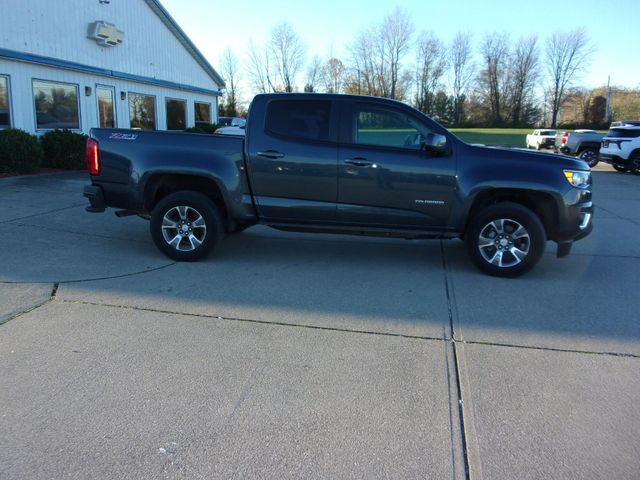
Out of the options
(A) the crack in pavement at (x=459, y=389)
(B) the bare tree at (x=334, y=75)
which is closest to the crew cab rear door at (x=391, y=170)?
(A) the crack in pavement at (x=459, y=389)

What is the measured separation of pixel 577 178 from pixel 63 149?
1404 cm

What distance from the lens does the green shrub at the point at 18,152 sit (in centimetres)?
1282

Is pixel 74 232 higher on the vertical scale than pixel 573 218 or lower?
lower

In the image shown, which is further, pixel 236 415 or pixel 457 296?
pixel 457 296

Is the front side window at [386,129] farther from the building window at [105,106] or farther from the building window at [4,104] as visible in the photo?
the building window at [105,106]

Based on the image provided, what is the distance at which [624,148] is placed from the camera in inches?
783

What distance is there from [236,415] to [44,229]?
19.3 feet

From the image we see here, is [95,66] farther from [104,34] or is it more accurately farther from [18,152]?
[18,152]

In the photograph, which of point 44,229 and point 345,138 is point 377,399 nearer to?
point 345,138

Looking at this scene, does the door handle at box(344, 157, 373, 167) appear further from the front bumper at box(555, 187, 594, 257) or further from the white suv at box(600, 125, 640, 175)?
the white suv at box(600, 125, 640, 175)

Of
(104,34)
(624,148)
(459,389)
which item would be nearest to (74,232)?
(459,389)

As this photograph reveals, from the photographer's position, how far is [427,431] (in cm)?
295

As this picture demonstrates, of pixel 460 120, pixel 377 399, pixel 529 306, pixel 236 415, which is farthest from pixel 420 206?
pixel 460 120

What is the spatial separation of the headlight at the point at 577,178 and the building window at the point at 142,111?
57.9 feet
